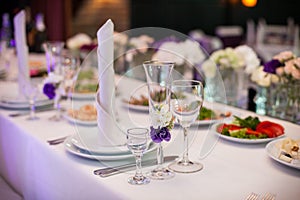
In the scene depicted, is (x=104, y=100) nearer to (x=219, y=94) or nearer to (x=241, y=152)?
(x=241, y=152)

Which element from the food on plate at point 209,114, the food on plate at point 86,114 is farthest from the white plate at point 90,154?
the food on plate at point 209,114

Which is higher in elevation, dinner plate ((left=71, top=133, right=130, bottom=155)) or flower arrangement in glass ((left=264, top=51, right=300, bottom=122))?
flower arrangement in glass ((left=264, top=51, right=300, bottom=122))

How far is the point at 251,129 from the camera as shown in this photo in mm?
1597

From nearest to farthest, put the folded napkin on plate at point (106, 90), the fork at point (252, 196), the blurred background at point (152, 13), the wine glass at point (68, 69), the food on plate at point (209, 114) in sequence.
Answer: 1. the fork at point (252, 196)
2. the folded napkin on plate at point (106, 90)
3. the food on plate at point (209, 114)
4. the wine glass at point (68, 69)
5. the blurred background at point (152, 13)

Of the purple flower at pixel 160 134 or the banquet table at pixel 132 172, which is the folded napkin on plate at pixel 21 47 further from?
the purple flower at pixel 160 134

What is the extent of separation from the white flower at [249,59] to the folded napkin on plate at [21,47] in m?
1.10

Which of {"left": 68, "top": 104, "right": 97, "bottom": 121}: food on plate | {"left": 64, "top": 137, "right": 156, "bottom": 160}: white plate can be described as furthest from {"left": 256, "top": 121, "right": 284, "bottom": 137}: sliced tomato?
{"left": 68, "top": 104, "right": 97, "bottom": 121}: food on plate

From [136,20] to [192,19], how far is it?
3.48ft

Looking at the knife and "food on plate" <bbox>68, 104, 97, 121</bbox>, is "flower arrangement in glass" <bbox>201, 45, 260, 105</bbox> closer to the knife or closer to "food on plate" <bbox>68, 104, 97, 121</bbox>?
"food on plate" <bbox>68, 104, 97, 121</bbox>

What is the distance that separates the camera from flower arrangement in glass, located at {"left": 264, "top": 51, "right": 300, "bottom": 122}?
1838 mm

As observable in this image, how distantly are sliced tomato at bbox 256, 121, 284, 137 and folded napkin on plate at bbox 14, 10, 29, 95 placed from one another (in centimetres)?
118

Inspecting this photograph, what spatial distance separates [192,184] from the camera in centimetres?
120

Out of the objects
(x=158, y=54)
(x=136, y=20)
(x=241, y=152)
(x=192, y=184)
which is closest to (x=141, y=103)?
(x=158, y=54)

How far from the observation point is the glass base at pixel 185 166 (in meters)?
1.29
